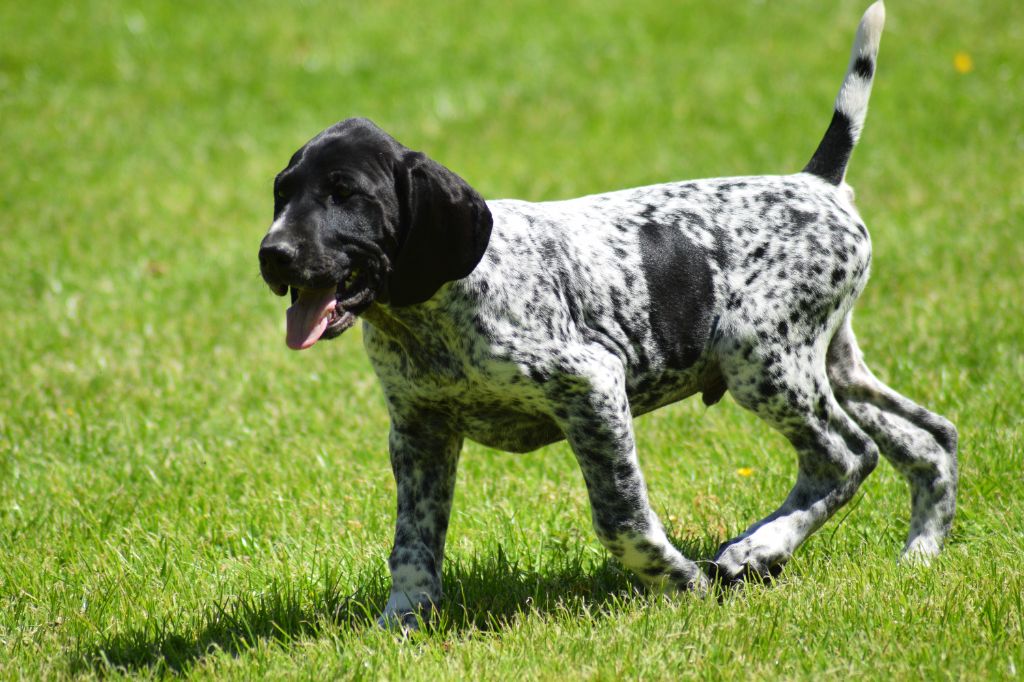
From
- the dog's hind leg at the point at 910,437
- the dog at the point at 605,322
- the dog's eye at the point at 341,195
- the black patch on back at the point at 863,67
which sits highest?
the black patch on back at the point at 863,67

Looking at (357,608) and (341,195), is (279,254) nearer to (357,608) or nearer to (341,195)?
(341,195)

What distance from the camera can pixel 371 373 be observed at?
6.79 meters

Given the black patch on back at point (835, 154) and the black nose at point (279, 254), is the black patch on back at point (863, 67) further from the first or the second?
the black nose at point (279, 254)

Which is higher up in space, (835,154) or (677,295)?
(835,154)

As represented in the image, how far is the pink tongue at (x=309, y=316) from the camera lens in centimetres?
354

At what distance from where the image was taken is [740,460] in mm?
5289

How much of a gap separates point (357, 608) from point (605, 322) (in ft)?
Result: 4.28

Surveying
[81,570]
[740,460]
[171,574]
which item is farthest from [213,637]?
[740,460]

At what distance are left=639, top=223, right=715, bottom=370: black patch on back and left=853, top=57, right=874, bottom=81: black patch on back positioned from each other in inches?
40.2

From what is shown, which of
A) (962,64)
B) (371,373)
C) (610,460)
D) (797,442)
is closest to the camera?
(610,460)

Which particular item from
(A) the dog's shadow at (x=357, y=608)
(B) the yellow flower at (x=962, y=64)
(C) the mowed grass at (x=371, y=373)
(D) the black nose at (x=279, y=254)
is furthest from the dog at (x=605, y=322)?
(B) the yellow flower at (x=962, y=64)

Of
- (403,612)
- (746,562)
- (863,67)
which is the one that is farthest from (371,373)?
(863,67)

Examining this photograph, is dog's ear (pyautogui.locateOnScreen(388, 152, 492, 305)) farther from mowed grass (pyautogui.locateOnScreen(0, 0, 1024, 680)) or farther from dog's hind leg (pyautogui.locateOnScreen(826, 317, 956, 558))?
dog's hind leg (pyautogui.locateOnScreen(826, 317, 956, 558))

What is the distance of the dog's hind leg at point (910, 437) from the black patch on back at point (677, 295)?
72 cm
